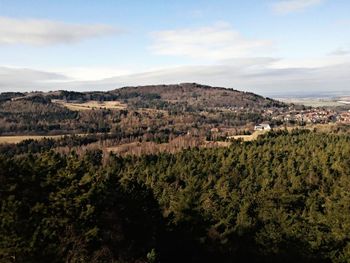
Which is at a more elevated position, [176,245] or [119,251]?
[119,251]

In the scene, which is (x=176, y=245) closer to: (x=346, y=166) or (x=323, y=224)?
(x=323, y=224)

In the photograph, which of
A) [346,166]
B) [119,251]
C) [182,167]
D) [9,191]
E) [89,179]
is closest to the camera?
[9,191]

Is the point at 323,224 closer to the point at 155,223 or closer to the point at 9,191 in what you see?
the point at 155,223

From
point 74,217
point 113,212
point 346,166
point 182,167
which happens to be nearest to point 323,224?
point 113,212

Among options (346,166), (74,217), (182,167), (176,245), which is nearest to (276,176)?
(346,166)

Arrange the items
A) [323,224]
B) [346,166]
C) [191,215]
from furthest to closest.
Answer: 1. [346,166]
2. [323,224]
3. [191,215]

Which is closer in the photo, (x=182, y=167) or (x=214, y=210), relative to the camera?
(x=214, y=210)

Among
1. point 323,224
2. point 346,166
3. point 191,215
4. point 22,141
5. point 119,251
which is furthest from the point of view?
point 22,141

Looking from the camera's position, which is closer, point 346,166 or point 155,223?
point 155,223

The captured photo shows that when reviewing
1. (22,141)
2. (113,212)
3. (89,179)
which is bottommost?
(22,141)
